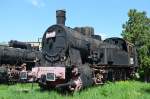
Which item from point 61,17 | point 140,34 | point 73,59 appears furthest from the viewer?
point 140,34

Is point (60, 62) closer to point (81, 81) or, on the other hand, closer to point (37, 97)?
point (81, 81)

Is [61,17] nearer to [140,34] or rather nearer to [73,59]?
[73,59]

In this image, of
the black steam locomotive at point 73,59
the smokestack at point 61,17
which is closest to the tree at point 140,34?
the black steam locomotive at point 73,59

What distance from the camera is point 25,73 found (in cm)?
1730

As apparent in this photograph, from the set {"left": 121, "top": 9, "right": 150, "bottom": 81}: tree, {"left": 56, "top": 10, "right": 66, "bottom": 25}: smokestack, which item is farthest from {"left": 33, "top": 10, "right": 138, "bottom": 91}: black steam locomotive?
{"left": 121, "top": 9, "right": 150, "bottom": 81}: tree

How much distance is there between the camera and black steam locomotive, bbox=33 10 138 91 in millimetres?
16312

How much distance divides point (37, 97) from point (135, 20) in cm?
2177

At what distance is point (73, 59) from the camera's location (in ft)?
57.0

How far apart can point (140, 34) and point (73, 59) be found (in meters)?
16.6

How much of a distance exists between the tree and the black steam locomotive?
946 centimetres

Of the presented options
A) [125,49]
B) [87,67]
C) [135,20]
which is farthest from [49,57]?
[135,20]

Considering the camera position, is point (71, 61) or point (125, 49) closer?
point (71, 61)

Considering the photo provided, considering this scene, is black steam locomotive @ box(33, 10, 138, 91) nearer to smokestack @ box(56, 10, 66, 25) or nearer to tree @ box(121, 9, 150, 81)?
smokestack @ box(56, 10, 66, 25)

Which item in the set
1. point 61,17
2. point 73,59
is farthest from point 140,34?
point 73,59
